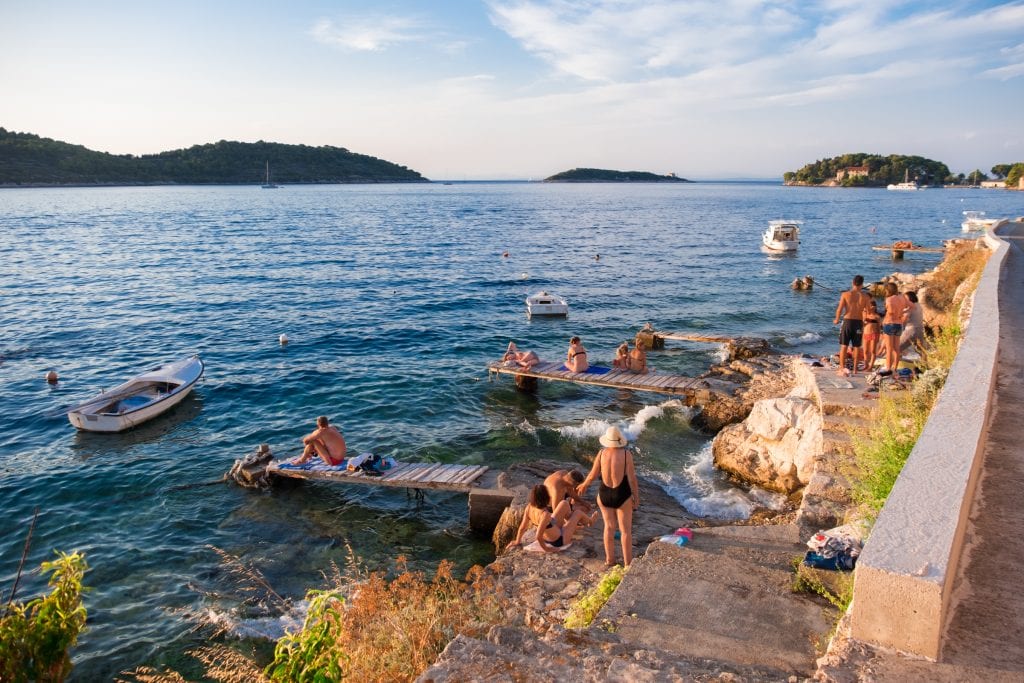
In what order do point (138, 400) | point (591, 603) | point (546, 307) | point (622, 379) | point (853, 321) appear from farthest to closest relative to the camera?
point (546, 307), point (138, 400), point (622, 379), point (853, 321), point (591, 603)

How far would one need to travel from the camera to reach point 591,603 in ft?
23.7

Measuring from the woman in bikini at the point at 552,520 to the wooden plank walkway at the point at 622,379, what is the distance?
338 inches

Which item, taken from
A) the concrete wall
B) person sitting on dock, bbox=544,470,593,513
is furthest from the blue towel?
the concrete wall

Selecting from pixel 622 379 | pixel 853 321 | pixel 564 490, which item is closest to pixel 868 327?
pixel 853 321

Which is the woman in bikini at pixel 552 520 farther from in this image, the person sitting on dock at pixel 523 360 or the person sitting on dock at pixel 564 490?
the person sitting on dock at pixel 523 360

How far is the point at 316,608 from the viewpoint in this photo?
4719 millimetres

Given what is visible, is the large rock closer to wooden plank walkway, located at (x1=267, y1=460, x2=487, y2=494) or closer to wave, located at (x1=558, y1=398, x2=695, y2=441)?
wave, located at (x1=558, y1=398, x2=695, y2=441)

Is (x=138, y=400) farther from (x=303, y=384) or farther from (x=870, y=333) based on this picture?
(x=870, y=333)

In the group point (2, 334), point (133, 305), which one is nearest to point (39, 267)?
point (133, 305)

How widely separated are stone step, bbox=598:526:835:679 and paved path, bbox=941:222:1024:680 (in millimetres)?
1200

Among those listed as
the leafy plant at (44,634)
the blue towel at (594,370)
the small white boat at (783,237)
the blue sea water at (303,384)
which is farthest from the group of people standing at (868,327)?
the small white boat at (783,237)

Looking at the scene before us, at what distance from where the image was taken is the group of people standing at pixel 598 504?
8.43 meters

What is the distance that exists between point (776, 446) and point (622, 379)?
20.3 ft

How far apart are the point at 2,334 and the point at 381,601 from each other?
2868 centimetres
